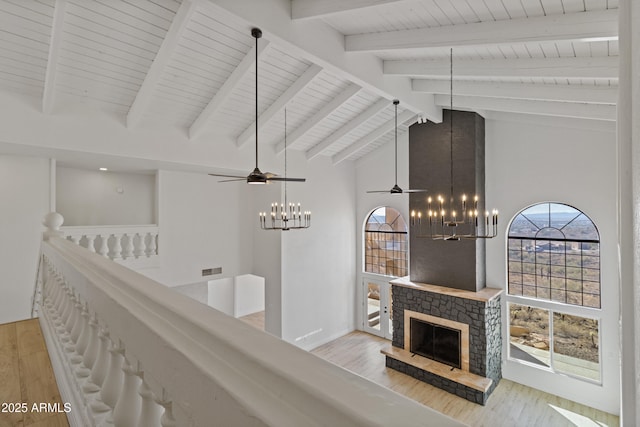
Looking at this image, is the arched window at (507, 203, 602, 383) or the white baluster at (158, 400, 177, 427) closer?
the white baluster at (158, 400, 177, 427)

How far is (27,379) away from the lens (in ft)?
5.47

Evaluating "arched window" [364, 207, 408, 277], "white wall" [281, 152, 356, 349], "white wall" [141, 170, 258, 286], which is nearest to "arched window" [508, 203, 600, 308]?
"arched window" [364, 207, 408, 277]

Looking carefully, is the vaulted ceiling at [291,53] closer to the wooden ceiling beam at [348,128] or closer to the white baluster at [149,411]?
the wooden ceiling beam at [348,128]

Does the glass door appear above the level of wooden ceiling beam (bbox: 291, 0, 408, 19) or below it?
below

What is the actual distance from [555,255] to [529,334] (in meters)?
1.62

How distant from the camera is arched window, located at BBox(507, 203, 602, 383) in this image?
18.1 ft

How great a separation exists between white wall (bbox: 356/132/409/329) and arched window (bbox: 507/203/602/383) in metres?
2.52

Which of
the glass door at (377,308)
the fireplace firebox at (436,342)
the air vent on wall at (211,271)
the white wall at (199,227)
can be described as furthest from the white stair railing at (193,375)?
the glass door at (377,308)

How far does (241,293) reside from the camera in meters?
9.53

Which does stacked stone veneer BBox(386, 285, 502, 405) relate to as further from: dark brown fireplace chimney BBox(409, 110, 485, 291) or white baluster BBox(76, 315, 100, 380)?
white baluster BBox(76, 315, 100, 380)

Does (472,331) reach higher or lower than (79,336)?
lower

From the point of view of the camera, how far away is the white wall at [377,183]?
25.7 feet

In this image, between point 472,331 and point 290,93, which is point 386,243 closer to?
point 472,331

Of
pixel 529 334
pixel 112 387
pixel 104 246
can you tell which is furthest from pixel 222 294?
pixel 112 387
